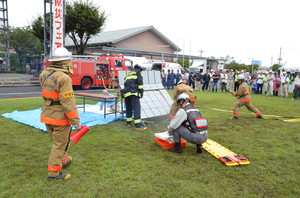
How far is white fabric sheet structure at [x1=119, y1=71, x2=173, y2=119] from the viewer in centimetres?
716

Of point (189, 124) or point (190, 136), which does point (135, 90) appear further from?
point (190, 136)

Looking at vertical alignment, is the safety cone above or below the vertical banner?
below

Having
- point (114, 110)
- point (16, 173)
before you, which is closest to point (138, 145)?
point (16, 173)

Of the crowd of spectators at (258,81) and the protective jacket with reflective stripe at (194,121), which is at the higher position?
the crowd of spectators at (258,81)

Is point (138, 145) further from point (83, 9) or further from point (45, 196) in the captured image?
point (83, 9)

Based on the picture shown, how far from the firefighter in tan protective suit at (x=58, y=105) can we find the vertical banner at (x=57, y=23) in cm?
840

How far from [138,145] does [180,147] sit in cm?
98

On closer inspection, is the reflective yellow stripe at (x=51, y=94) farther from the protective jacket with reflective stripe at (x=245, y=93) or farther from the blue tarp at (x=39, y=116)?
the protective jacket with reflective stripe at (x=245, y=93)

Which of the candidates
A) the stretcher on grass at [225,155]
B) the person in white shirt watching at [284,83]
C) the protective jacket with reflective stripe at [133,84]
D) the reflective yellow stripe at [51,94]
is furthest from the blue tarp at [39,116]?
the person in white shirt watching at [284,83]

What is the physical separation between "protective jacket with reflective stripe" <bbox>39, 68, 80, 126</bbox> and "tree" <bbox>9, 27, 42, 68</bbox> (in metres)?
30.5

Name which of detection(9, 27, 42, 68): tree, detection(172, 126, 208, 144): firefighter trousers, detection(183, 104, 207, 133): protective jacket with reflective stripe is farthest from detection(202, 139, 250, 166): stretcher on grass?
detection(9, 27, 42, 68): tree

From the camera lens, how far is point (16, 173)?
11.8 feet

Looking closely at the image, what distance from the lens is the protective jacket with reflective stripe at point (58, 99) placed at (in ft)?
10.6

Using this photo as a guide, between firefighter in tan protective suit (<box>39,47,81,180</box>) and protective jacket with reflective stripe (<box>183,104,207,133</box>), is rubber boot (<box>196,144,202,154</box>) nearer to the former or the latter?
protective jacket with reflective stripe (<box>183,104,207,133</box>)
